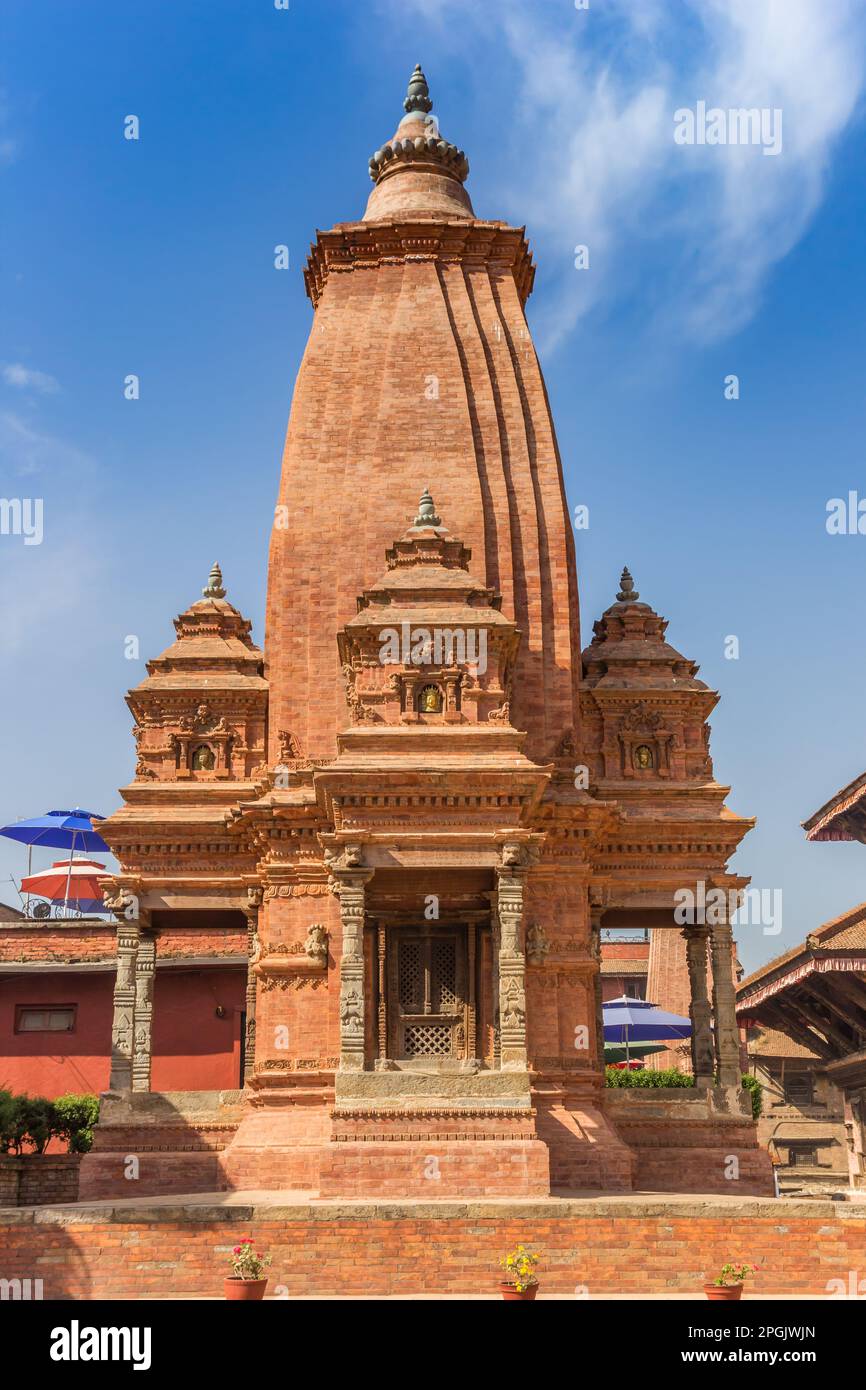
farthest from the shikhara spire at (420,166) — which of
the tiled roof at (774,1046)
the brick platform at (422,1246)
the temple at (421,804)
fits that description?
the tiled roof at (774,1046)

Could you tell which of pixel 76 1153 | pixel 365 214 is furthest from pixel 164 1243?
pixel 365 214

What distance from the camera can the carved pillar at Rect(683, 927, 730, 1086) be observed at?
2630 centimetres

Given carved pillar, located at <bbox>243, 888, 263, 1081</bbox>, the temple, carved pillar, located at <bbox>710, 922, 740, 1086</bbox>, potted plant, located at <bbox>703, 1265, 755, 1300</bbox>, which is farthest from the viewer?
carved pillar, located at <bbox>710, 922, 740, 1086</bbox>

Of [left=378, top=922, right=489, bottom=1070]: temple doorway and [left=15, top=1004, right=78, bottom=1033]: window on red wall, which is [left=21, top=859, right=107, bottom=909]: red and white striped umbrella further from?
[left=378, top=922, right=489, bottom=1070]: temple doorway

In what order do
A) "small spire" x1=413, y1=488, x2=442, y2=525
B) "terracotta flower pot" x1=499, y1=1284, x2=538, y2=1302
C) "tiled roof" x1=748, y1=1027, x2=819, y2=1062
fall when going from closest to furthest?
"terracotta flower pot" x1=499, y1=1284, x2=538, y2=1302
"small spire" x1=413, y1=488, x2=442, y2=525
"tiled roof" x1=748, y1=1027, x2=819, y2=1062

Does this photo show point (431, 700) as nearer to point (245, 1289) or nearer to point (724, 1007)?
point (724, 1007)

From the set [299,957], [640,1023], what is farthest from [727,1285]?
[640,1023]

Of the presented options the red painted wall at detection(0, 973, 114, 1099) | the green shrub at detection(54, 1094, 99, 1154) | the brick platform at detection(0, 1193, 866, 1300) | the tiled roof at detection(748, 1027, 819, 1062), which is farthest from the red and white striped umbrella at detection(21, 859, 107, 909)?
the brick platform at detection(0, 1193, 866, 1300)

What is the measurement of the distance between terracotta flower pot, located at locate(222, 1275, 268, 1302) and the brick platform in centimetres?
121

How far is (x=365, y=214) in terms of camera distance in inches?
1273

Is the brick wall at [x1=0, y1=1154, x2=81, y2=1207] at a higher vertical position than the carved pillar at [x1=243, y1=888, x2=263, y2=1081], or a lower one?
lower

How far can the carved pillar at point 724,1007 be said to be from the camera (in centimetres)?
2539

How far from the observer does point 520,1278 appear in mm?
14227
